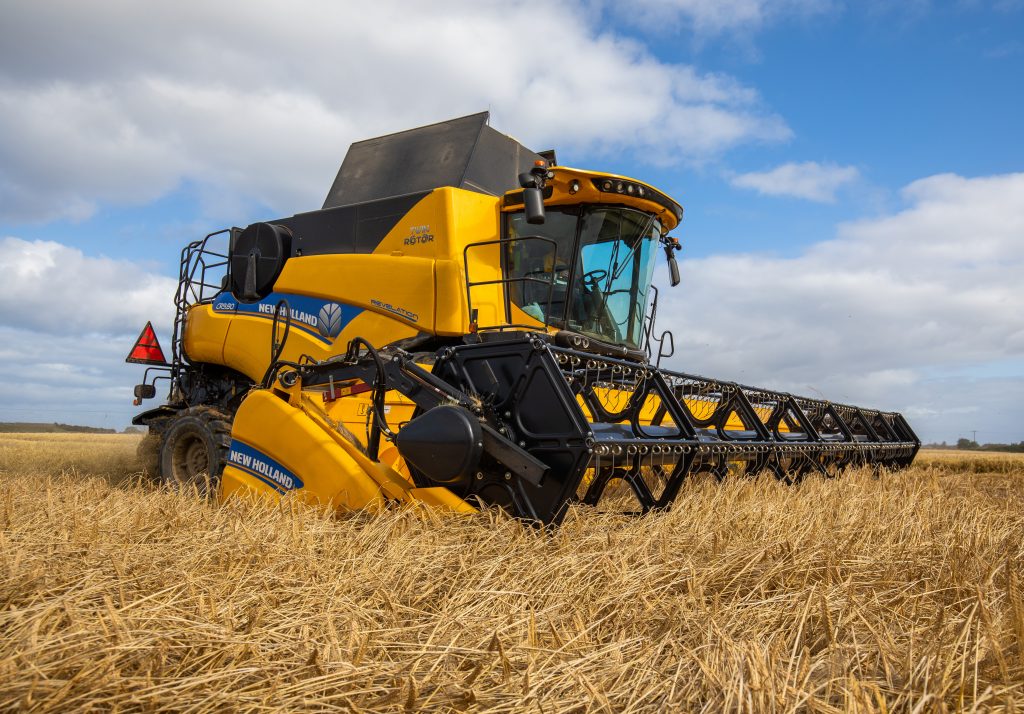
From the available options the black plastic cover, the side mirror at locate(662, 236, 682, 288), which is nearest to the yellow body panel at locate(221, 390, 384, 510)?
the black plastic cover

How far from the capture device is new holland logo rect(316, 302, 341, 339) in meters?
5.74

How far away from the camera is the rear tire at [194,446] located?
18.0 ft

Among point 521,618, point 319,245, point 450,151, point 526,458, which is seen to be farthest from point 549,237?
point 521,618

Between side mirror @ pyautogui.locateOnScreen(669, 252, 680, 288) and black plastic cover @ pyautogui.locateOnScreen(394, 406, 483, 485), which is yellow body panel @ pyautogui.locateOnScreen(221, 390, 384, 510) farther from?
side mirror @ pyautogui.locateOnScreen(669, 252, 680, 288)

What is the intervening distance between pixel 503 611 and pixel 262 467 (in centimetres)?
256

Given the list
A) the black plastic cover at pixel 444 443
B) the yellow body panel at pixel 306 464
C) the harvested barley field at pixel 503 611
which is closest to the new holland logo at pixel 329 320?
the yellow body panel at pixel 306 464

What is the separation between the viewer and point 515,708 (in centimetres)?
158

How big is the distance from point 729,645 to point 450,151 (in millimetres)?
5041

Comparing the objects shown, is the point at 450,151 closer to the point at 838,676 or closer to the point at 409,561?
the point at 409,561

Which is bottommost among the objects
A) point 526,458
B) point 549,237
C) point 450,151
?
point 526,458

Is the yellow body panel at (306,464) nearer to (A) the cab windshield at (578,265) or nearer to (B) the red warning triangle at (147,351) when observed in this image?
(A) the cab windshield at (578,265)

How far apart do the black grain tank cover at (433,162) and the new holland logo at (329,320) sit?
3.49ft

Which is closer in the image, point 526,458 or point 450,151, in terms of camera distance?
point 526,458

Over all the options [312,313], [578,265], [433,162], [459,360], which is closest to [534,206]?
[578,265]
